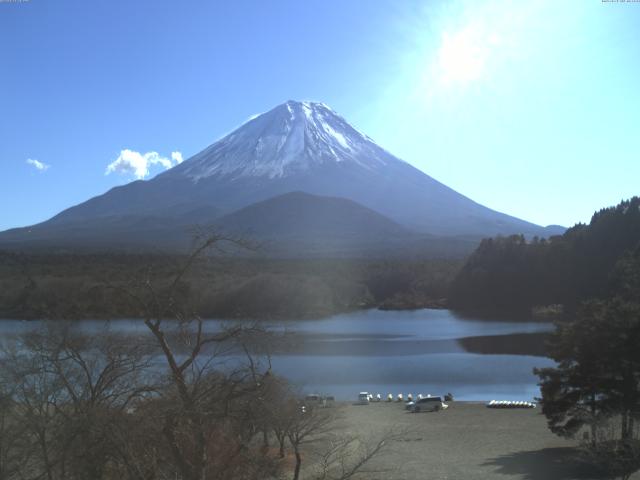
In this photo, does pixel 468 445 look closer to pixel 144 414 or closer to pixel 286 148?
pixel 144 414

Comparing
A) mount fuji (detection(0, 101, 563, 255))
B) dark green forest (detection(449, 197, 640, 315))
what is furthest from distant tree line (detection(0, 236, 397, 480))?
mount fuji (detection(0, 101, 563, 255))

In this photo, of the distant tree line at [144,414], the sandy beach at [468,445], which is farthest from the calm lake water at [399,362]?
the distant tree line at [144,414]

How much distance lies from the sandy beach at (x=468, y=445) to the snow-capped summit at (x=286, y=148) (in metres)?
61.8

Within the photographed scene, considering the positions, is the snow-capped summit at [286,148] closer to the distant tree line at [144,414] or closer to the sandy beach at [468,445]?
the sandy beach at [468,445]

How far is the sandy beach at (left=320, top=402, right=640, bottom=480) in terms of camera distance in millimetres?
8094

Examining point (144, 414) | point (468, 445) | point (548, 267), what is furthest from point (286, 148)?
point (144, 414)

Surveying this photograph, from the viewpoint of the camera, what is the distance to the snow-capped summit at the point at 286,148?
75.6 meters

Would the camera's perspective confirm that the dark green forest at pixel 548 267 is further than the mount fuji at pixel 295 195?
No

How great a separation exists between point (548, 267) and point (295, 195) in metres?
31.0

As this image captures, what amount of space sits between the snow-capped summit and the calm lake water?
47.5m

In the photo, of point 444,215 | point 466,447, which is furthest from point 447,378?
point 444,215

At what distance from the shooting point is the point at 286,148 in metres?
77.9

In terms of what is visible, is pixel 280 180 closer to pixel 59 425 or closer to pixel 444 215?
pixel 444 215

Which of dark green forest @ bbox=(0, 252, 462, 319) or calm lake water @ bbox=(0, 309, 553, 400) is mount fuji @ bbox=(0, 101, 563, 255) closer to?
dark green forest @ bbox=(0, 252, 462, 319)
